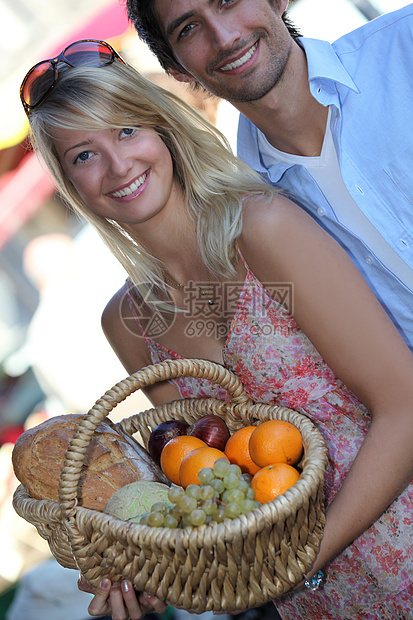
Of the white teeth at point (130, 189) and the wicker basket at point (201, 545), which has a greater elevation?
the white teeth at point (130, 189)

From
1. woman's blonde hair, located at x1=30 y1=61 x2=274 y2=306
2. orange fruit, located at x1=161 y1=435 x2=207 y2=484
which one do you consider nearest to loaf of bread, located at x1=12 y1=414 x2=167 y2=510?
orange fruit, located at x1=161 y1=435 x2=207 y2=484

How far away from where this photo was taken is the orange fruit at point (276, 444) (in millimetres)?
958

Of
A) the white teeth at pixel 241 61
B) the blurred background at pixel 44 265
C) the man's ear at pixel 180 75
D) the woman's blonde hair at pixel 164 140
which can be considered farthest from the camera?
the blurred background at pixel 44 265

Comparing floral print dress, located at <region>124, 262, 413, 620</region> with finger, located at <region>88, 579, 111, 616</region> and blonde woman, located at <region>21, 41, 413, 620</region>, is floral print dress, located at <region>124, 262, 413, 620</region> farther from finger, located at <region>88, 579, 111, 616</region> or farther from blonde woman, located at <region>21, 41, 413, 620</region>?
finger, located at <region>88, 579, 111, 616</region>

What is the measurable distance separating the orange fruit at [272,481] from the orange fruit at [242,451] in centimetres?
12

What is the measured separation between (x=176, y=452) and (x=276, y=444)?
0.22 meters

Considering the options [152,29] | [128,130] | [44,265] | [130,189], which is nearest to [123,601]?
[130,189]

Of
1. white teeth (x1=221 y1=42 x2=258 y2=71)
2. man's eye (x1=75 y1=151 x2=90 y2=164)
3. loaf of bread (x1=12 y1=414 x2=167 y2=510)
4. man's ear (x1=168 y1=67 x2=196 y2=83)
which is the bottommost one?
loaf of bread (x1=12 y1=414 x2=167 y2=510)

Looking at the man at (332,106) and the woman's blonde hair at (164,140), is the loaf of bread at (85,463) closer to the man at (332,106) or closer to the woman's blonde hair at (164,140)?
the woman's blonde hair at (164,140)

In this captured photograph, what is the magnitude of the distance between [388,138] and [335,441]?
2.33 ft

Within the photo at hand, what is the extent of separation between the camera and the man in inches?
47.8

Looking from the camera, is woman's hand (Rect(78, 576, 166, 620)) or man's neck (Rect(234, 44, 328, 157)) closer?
woman's hand (Rect(78, 576, 166, 620))

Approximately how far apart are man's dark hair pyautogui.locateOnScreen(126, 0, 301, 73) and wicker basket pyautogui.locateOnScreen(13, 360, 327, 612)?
1.01 metres

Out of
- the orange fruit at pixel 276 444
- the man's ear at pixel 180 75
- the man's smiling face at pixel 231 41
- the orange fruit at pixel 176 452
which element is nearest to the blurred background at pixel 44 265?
the man's ear at pixel 180 75
